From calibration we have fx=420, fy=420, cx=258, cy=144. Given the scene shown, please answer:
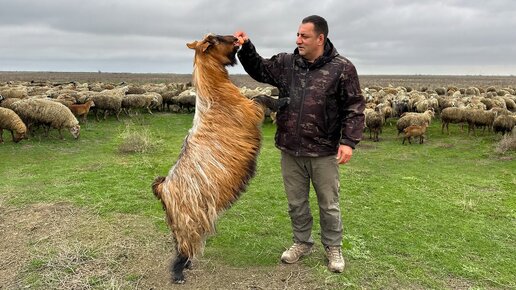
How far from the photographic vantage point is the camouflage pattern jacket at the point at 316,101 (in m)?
4.30

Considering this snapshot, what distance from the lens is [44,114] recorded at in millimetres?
13766

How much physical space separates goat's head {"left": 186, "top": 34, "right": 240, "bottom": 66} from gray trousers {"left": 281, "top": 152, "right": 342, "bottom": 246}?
133 cm

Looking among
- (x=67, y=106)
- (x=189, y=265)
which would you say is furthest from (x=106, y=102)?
(x=189, y=265)

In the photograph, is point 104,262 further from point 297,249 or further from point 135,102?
point 135,102

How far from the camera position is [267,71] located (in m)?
4.77

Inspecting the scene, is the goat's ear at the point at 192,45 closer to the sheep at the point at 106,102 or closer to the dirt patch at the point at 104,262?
the dirt patch at the point at 104,262

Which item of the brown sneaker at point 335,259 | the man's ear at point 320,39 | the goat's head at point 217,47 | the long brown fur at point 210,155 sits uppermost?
the man's ear at point 320,39

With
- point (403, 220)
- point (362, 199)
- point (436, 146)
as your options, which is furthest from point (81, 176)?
point (436, 146)

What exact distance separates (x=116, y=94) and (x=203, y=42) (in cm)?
1754

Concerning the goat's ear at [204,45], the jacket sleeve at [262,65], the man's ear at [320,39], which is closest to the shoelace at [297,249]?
the jacket sleeve at [262,65]

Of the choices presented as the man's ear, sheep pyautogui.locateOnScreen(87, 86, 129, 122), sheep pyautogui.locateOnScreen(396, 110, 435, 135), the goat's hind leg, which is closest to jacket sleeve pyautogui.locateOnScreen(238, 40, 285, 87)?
the man's ear

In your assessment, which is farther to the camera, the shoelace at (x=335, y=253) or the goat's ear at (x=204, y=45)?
the shoelace at (x=335, y=253)

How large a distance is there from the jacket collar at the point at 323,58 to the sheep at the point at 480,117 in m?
14.5

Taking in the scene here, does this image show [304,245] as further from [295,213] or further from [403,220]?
[403,220]
